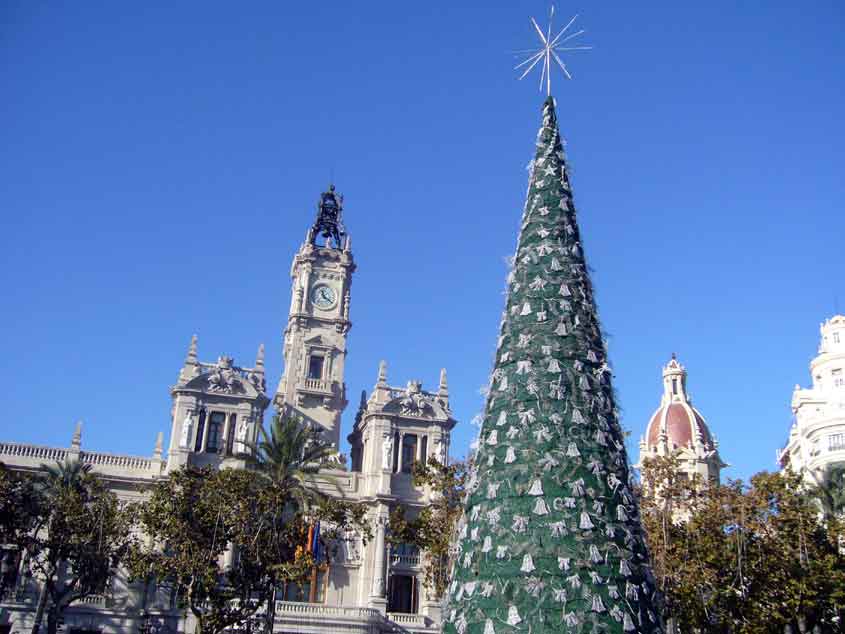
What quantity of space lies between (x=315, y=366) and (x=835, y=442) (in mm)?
31808

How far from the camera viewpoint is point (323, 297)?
54812 mm

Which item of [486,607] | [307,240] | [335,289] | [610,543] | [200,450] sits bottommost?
[486,607]

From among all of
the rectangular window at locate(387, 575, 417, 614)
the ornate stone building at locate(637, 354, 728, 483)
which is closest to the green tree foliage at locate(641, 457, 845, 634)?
the rectangular window at locate(387, 575, 417, 614)

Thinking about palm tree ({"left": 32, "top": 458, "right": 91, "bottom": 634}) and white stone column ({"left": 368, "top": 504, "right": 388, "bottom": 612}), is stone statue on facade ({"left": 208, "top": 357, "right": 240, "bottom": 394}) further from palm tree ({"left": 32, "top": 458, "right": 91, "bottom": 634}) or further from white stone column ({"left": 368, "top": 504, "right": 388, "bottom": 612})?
white stone column ({"left": 368, "top": 504, "right": 388, "bottom": 612})

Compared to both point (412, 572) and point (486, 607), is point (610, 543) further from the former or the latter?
point (412, 572)

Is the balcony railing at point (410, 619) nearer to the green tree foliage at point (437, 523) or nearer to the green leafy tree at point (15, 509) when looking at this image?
the green tree foliage at point (437, 523)

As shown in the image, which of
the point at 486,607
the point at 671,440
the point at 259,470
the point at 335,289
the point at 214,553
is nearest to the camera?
the point at 486,607

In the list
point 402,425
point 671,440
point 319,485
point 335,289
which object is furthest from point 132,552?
point 671,440

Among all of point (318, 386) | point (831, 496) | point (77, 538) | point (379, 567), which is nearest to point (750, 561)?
point (831, 496)

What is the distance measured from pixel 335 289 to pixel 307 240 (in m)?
4.51

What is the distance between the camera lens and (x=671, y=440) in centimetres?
6781

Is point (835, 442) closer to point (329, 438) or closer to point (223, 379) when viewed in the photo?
point (329, 438)

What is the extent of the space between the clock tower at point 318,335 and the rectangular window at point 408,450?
436cm

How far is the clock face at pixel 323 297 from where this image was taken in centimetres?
5447
